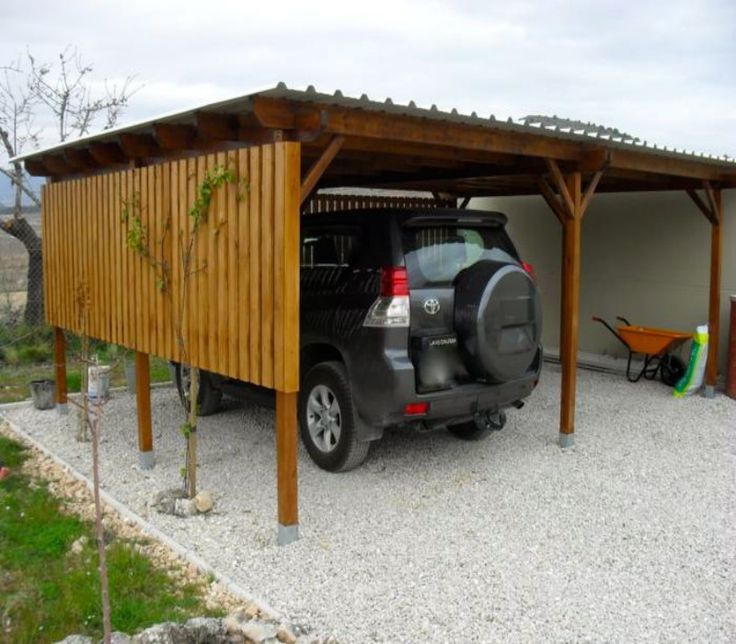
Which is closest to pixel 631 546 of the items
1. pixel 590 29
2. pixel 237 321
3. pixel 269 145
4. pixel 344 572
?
pixel 344 572

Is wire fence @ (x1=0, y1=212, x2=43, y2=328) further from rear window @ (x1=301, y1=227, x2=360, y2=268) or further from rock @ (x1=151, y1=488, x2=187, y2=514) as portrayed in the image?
rock @ (x1=151, y1=488, x2=187, y2=514)

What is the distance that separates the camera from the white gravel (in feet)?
11.3

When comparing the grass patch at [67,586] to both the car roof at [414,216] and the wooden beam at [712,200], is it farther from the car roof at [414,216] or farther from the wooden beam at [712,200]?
the wooden beam at [712,200]

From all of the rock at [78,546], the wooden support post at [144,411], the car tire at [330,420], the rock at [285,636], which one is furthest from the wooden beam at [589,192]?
the rock at [78,546]

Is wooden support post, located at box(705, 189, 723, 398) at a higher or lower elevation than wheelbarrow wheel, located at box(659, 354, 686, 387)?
higher

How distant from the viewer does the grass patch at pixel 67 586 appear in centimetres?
337

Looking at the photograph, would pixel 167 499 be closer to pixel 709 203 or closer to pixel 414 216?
pixel 414 216

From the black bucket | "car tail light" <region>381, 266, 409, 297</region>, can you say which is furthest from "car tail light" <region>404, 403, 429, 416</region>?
the black bucket

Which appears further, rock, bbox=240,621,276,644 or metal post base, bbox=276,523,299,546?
metal post base, bbox=276,523,299,546

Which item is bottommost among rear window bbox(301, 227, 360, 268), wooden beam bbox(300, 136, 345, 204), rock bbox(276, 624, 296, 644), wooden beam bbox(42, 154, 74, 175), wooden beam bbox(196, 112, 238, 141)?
rock bbox(276, 624, 296, 644)

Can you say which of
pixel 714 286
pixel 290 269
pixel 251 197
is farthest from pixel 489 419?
pixel 714 286

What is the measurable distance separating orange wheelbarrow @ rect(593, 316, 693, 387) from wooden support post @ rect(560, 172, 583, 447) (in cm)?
243

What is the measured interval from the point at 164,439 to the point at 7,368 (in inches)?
178

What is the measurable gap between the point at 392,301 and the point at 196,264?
1339 mm
